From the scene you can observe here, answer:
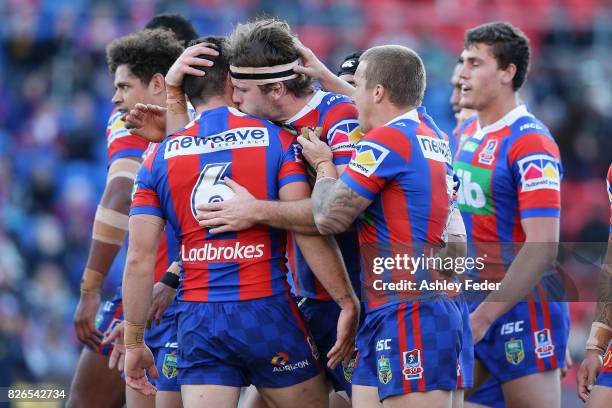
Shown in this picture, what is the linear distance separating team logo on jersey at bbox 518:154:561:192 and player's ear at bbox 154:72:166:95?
2.44 meters

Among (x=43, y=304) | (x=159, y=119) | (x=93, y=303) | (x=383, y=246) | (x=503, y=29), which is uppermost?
(x=503, y=29)

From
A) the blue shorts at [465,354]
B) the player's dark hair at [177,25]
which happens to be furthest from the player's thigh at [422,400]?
the player's dark hair at [177,25]

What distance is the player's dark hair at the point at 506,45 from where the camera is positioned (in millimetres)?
6844

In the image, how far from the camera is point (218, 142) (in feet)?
17.4

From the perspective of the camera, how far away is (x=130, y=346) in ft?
17.8

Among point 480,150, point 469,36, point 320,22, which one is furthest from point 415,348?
point 320,22

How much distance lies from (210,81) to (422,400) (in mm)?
2062

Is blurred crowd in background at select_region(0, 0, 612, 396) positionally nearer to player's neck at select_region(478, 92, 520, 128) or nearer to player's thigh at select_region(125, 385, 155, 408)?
player's thigh at select_region(125, 385, 155, 408)

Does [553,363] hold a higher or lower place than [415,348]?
lower

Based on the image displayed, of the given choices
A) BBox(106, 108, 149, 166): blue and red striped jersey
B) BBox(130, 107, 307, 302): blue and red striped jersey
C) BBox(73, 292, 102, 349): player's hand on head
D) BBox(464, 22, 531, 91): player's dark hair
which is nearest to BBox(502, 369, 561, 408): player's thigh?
BBox(464, 22, 531, 91): player's dark hair

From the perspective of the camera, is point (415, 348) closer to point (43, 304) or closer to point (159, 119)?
point (159, 119)

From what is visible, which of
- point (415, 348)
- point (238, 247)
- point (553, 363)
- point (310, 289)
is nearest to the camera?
point (415, 348)

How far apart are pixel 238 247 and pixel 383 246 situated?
77 cm

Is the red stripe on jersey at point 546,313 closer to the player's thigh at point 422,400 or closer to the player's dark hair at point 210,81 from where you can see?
the player's thigh at point 422,400
